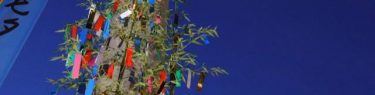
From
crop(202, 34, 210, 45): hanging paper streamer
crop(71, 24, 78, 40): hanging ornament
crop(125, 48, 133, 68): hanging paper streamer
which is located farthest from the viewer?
crop(202, 34, 210, 45): hanging paper streamer

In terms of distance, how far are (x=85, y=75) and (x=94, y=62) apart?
13cm

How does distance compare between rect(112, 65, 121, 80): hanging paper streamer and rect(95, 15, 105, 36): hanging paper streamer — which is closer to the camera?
rect(112, 65, 121, 80): hanging paper streamer

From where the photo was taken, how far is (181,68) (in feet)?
11.0

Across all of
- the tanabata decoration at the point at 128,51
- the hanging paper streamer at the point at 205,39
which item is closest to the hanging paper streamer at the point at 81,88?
the tanabata decoration at the point at 128,51

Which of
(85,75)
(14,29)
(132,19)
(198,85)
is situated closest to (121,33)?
(132,19)

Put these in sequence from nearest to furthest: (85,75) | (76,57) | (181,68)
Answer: (76,57) → (85,75) → (181,68)

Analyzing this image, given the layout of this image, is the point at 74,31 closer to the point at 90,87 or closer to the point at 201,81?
the point at 90,87

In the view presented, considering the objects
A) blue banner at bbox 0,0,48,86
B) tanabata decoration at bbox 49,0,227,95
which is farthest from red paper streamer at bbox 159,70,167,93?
blue banner at bbox 0,0,48,86

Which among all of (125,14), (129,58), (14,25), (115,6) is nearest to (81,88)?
(129,58)

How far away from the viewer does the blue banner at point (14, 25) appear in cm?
335

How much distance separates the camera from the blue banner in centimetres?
335

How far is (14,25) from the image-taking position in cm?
359

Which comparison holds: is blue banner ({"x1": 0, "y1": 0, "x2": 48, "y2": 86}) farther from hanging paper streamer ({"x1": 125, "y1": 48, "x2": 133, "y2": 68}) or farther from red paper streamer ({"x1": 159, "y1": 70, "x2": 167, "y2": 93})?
red paper streamer ({"x1": 159, "y1": 70, "x2": 167, "y2": 93})

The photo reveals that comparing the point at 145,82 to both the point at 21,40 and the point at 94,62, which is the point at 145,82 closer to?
the point at 94,62
